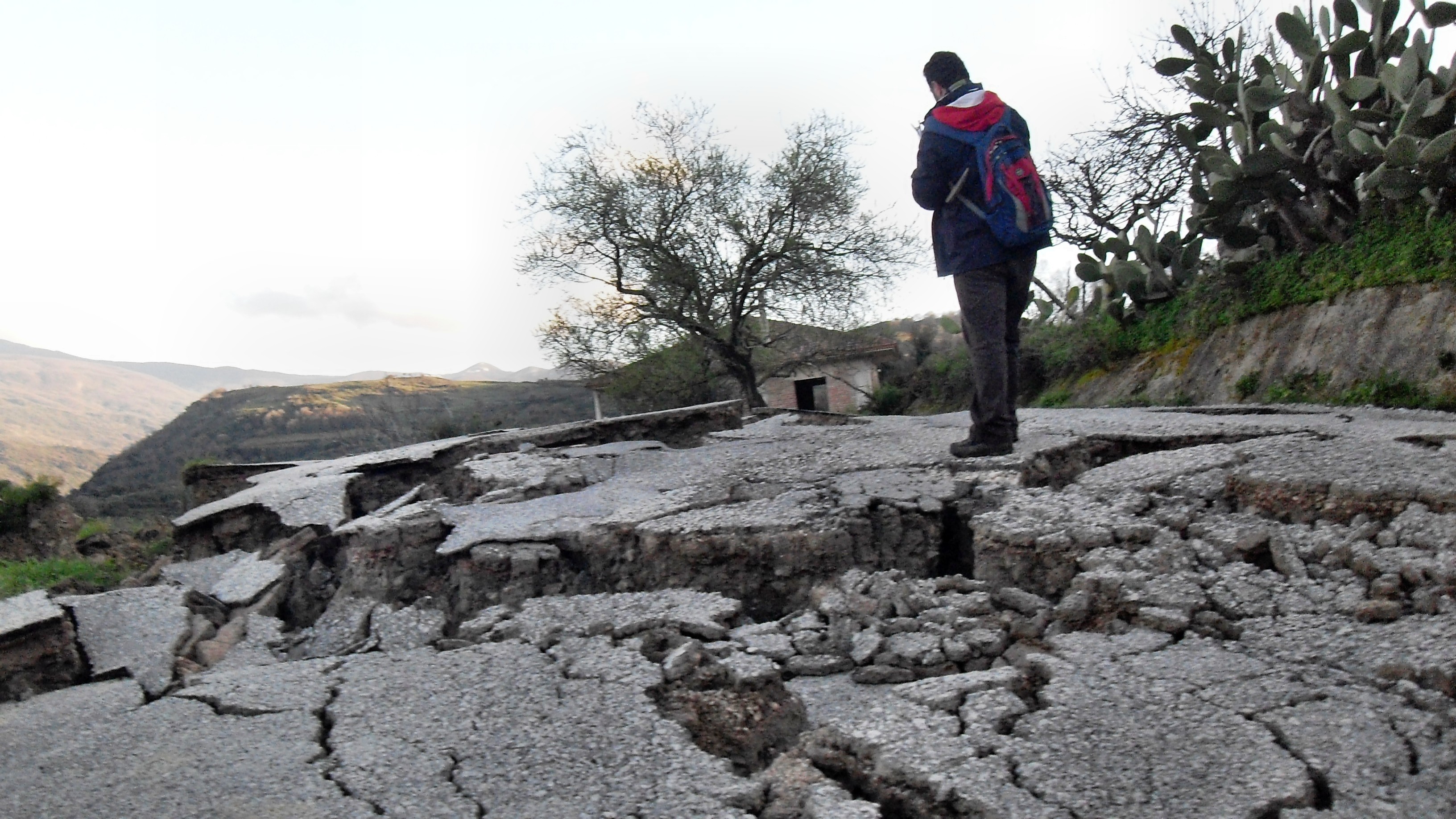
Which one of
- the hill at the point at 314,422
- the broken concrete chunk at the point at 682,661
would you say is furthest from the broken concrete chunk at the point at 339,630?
the hill at the point at 314,422

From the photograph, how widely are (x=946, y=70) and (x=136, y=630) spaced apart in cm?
463

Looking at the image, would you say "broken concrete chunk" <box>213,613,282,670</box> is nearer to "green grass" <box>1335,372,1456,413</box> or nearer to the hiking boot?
the hiking boot

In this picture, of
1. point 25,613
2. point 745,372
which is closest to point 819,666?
point 25,613

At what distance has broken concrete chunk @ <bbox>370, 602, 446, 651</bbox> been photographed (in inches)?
153

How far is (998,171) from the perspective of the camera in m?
4.49

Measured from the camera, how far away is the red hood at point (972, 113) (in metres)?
4.55

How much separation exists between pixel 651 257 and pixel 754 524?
1610 cm

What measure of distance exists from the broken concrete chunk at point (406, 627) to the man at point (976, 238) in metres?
2.74

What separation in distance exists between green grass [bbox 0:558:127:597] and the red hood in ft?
18.3

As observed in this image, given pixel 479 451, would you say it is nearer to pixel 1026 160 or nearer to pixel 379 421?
pixel 1026 160

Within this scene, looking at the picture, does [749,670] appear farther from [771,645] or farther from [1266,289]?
[1266,289]

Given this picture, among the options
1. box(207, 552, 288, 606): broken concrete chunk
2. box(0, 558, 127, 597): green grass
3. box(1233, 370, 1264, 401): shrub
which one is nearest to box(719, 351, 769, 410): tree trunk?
box(1233, 370, 1264, 401): shrub

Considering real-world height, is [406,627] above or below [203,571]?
below

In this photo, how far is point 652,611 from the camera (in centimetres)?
362
